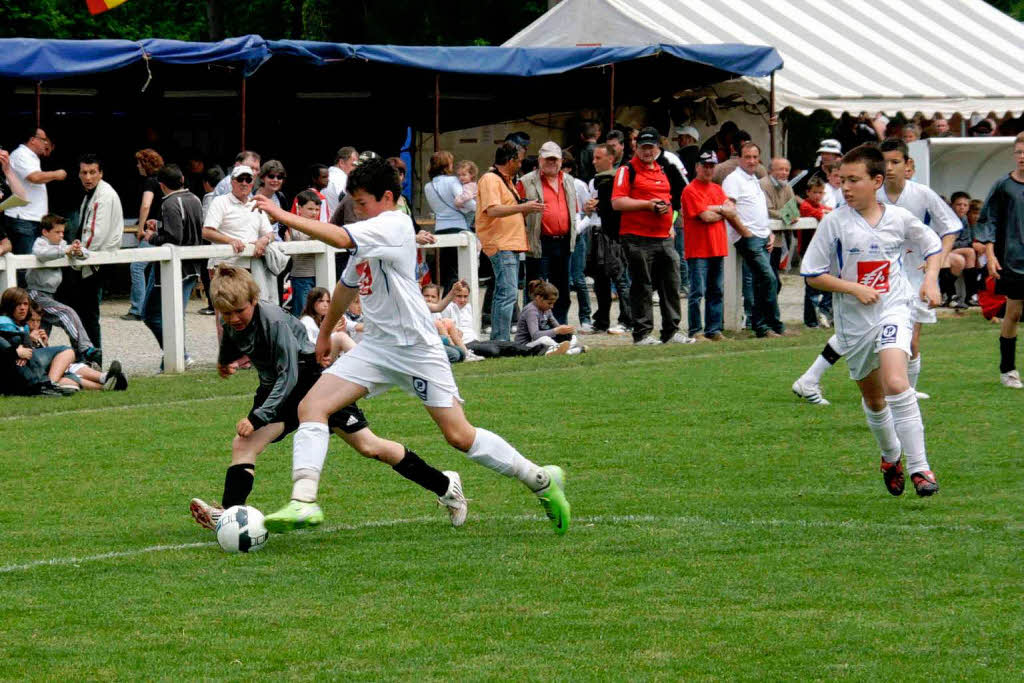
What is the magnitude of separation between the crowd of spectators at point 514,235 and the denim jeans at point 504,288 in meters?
0.02

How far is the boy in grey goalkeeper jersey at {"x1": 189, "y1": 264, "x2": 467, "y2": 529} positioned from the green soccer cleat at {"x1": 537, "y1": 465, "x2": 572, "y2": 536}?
52cm

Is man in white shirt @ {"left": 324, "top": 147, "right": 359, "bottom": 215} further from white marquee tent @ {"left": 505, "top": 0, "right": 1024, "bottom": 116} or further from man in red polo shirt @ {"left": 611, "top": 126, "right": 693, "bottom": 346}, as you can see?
white marquee tent @ {"left": 505, "top": 0, "right": 1024, "bottom": 116}

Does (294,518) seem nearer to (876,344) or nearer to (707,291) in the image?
(876,344)

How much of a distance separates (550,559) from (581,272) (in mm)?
11548

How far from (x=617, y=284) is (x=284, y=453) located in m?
8.50

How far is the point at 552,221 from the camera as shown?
1738 centimetres

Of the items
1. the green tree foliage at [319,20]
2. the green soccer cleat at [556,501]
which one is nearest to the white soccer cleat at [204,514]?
the green soccer cleat at [556,501]

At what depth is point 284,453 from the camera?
11.1 m

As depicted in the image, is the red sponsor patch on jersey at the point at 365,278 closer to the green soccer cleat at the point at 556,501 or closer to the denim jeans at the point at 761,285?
the green soccer cleat at the point at 556,501

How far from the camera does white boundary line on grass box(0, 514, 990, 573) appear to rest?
7.70m

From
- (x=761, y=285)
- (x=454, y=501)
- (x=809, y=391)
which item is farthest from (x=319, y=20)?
(x=454, y=501)

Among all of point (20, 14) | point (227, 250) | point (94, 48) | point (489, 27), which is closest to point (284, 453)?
point (227, 250)

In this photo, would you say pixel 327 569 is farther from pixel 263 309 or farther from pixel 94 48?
pixel 94 48

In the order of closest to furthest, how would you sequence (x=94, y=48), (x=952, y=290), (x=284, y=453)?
(x=284, y=453), (x=94, y=48), (x=952, y=290)
